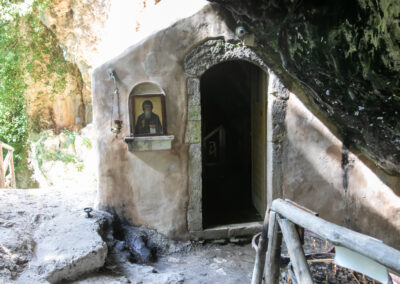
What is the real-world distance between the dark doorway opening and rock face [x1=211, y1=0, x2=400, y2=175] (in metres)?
2.80

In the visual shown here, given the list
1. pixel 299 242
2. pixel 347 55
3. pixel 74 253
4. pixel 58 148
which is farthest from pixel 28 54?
pixel 299 242

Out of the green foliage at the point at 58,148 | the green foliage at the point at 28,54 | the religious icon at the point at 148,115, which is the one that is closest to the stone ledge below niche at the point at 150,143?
the religious icon at the point at 148,115

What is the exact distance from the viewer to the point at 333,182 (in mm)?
5004

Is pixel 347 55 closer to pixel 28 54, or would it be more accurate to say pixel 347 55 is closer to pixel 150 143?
pixel 150 143

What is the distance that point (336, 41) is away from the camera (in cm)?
299

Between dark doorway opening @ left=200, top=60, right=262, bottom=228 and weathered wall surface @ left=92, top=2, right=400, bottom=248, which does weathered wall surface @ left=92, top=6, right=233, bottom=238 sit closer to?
weathered wall surface @ left=92, top=2, right=400, bottom=248

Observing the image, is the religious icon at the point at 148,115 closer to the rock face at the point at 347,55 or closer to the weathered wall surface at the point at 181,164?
the weathered wall surface at the point at 181,164

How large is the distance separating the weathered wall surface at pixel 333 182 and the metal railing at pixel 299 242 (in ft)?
8.56

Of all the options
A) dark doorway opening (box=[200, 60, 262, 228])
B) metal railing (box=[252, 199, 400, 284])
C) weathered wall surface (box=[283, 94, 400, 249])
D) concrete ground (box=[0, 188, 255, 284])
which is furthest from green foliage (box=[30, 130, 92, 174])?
metal railing (box=[252, 199, 400, 284])

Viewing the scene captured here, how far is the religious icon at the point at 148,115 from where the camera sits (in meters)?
4.58

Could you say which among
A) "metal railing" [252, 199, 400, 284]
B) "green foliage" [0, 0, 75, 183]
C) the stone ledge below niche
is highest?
"green foliage" [0, 0, 75, 183]

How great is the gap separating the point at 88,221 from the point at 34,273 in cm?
118

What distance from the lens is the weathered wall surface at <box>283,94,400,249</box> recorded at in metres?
4.87

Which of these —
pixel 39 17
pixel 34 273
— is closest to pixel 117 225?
pixel 34 273
